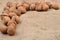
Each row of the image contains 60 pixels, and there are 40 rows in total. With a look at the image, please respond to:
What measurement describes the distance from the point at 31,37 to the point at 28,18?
0.27 m

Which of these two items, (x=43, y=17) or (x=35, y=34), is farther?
(x=43, y=17)

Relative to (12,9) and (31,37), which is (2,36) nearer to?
(31,37)

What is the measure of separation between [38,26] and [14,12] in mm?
244

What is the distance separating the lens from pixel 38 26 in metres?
1.12

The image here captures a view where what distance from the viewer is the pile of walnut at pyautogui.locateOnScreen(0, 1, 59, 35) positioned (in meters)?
1.07

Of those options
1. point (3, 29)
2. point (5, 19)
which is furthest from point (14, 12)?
point (3, 29)

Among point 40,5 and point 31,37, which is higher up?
point 40,5

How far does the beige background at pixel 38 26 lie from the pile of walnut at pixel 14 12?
0.03 meters

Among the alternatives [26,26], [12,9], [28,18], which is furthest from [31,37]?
[12,9]

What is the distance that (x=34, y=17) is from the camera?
4.09ft

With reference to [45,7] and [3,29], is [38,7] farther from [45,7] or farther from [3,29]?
[3,29]

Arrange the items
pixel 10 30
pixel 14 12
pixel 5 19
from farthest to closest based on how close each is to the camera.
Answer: pixel 14 12, pixel 5 19, pixel 10 30

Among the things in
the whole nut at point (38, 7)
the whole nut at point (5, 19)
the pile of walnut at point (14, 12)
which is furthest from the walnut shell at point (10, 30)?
the whole nut at point (38, 7)

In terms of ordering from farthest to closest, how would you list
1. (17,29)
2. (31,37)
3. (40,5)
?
(40,5), (17,29), (31,37)
